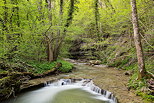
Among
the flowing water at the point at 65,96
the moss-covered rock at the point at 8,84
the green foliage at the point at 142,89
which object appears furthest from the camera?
the flowing water at the point at 65,96

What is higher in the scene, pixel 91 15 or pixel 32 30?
pixel 91 15

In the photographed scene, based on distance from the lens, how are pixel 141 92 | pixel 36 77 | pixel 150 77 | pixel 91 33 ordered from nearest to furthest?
pixel 141 92, pixel 150 77, pixel 36 77, pixel 91 33

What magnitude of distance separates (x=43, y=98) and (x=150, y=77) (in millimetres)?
4684

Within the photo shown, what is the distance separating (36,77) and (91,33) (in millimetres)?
13315

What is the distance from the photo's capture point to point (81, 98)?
16.7 feet

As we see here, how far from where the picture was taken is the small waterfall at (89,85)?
4.78 m

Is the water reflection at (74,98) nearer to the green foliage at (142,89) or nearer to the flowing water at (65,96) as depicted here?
the flowing water at (65,96)

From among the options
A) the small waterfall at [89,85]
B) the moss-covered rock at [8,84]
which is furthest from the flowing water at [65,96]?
the moss-covered rock at [8,84]

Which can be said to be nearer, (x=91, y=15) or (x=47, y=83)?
(x=47, y=83)

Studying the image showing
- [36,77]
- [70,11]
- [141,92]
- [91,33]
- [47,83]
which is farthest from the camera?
[91,33]

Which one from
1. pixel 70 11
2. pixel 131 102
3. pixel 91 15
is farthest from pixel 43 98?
pixel 91 15

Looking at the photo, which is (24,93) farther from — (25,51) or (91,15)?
(91,15)

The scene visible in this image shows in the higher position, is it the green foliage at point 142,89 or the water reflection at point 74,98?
the green foliage at point 142,89

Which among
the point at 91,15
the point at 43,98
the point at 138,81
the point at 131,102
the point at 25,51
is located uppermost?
the point at 91,15
